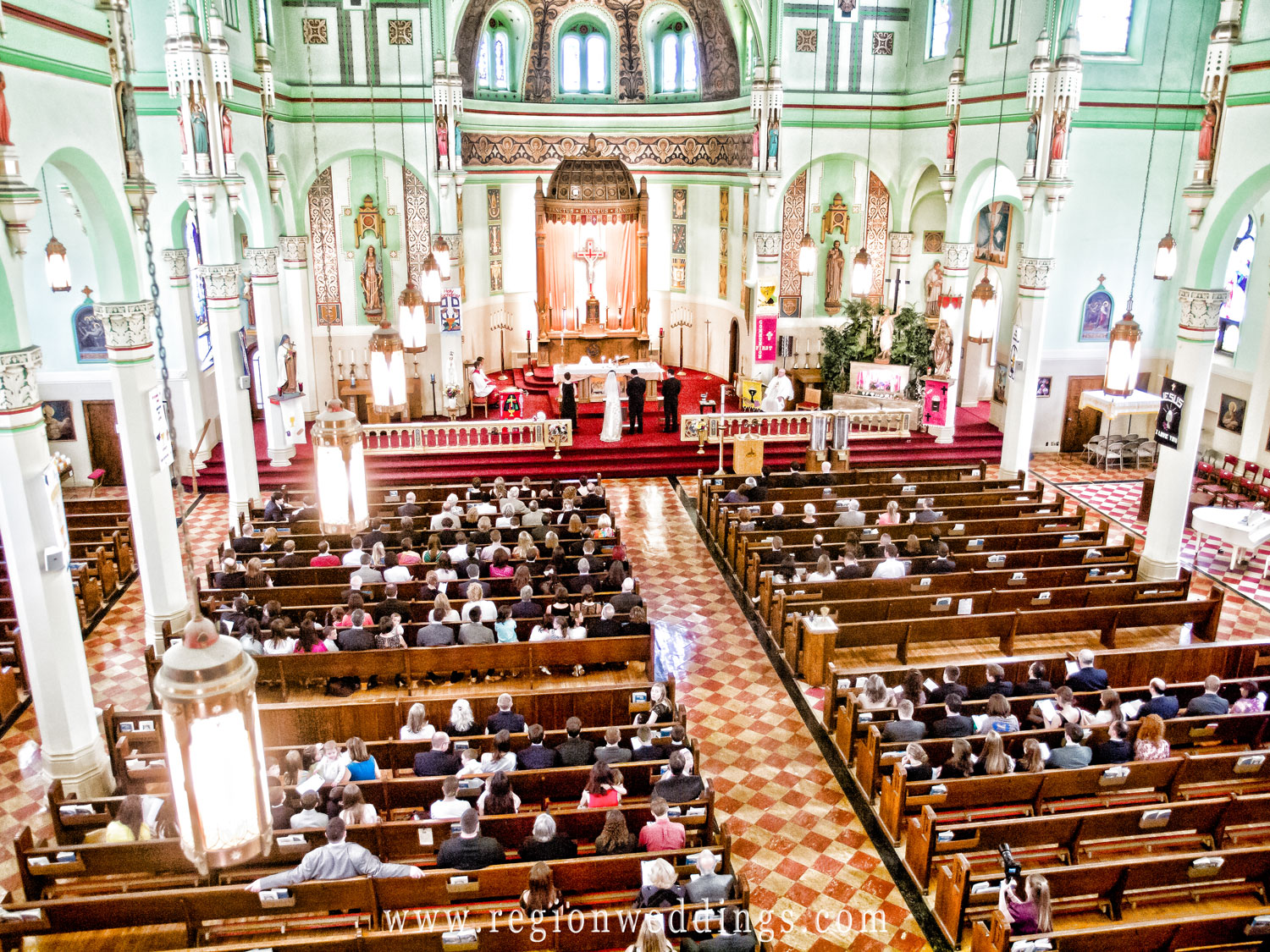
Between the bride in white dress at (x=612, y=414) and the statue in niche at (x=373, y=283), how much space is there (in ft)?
20.3

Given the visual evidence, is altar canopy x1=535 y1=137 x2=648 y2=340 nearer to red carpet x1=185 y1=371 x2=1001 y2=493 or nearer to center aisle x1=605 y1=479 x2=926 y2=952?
red carpet x1=185 y1=371 x2=1001 y2=493

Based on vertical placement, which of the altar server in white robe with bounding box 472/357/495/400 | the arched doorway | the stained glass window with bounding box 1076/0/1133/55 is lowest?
the altar server in white robe with bounding box 472/357/495/400

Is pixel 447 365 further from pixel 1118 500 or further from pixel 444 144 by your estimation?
pixel 1118 500

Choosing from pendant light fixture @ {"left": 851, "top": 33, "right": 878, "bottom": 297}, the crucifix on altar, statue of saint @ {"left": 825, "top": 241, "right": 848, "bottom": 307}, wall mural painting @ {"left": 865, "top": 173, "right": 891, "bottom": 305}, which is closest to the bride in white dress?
pendant light fixture @ {"left": 851, "top": 33, "right": 878, "bottom": 297}

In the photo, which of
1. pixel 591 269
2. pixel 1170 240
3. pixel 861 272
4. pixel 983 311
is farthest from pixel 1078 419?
pixel 591 269

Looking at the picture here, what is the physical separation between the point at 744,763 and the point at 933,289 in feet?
52.8

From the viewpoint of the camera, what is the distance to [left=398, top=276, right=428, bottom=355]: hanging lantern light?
10250 mm

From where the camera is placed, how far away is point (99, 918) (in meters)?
6.92

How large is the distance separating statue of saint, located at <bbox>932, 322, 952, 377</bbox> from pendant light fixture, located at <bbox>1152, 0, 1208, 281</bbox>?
3837mm

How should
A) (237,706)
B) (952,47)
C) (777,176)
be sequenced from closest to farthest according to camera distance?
(237,706), (952,47), (777,176)

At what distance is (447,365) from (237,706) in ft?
62.6

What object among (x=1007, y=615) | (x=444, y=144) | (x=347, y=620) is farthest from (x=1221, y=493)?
(x=444, y=144)

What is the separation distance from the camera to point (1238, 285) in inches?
746

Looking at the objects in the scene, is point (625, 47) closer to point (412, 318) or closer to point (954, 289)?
point (954, 289)
